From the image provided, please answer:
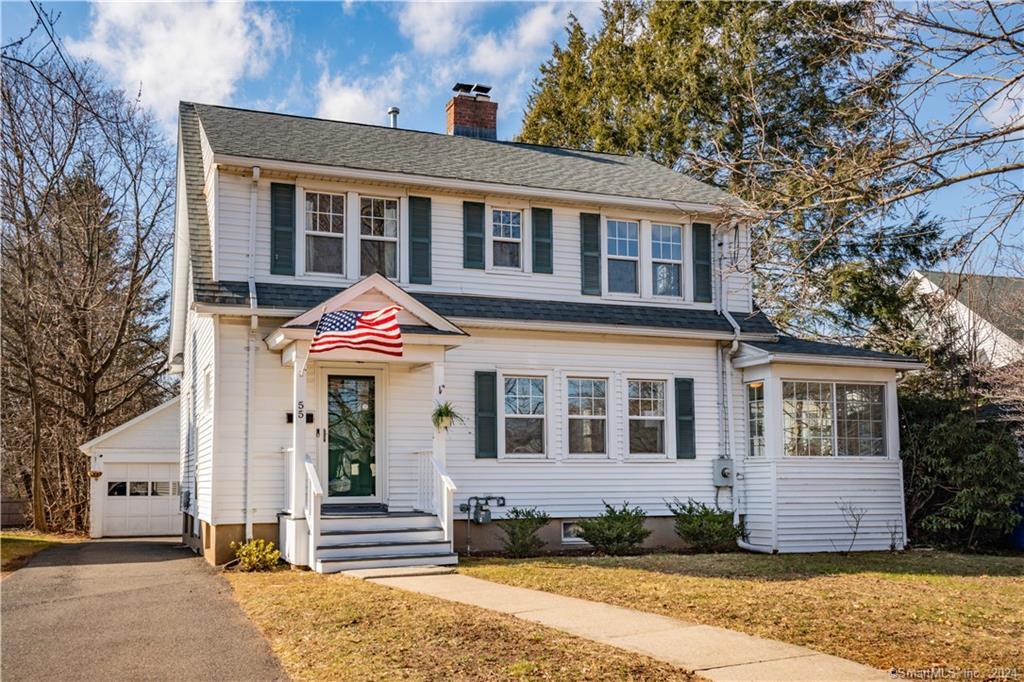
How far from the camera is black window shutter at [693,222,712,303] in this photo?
Answer: 16781 millimetres

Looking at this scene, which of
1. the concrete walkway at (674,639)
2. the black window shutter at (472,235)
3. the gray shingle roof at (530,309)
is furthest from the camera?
the black window shutter at (472,235)

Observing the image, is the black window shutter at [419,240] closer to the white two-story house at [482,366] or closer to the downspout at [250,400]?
the white two-story house at [482,366]

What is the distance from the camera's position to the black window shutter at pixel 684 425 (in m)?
16.0

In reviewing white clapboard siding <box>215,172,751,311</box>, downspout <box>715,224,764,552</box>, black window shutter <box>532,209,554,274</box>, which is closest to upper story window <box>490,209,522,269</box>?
white clapboard siding <box>215,172,751,311</box>

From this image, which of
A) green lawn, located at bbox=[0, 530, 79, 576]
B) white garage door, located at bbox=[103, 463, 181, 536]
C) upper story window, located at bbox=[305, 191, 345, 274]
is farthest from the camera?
white garage door, located at bbox=[103, 463, 181, 536]

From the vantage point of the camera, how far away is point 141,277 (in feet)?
85.9

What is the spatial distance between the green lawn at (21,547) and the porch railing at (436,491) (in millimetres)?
6293

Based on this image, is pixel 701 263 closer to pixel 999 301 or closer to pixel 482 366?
pixel 482 366

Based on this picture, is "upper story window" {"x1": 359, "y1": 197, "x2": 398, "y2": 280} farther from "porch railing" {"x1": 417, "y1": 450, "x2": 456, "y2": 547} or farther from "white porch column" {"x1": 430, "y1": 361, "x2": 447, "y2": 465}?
"porch railing" {"x1": 417, "y1": 450, "x2": 456, "y2": 547}

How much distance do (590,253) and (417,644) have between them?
9.81 m

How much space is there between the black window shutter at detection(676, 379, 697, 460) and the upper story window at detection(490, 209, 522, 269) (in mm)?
3439

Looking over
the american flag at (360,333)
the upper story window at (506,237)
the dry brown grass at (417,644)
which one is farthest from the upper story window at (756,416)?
the dry brown grass at (417,644)

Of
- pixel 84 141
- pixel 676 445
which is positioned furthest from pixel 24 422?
pixel 676 445

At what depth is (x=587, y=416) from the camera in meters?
15.6
